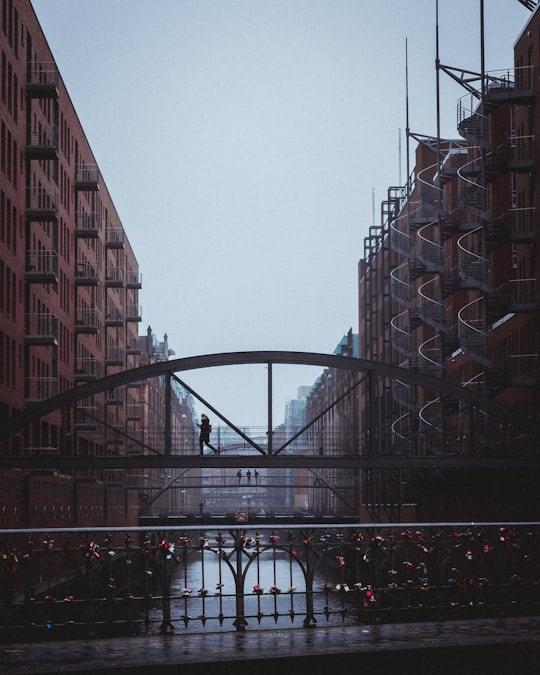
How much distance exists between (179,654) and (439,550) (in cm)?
721

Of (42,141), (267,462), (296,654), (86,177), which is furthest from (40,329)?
(296,654)

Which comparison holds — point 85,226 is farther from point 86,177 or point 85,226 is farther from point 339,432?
point 339,432

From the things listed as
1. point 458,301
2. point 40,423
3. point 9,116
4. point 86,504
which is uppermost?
point 9,116

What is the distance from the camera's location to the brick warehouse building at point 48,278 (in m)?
40.8

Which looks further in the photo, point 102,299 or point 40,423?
point 102,299

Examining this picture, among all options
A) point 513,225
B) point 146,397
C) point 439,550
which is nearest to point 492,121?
→ point 513,225

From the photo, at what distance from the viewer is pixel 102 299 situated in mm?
70625

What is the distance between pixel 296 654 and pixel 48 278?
36368mm

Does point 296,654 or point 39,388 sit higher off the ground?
point 39,388

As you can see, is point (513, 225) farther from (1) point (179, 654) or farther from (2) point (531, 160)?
(1) point (179, 654)

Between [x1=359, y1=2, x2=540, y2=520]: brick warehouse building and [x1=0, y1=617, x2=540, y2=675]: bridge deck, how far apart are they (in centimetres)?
2649

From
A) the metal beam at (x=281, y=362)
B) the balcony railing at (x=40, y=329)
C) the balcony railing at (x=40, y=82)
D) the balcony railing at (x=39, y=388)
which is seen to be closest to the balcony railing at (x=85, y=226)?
the balcony railing at (x=40, y=329)

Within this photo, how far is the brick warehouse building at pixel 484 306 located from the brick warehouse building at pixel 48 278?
1220 cm

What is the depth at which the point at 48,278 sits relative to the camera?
4400cm
